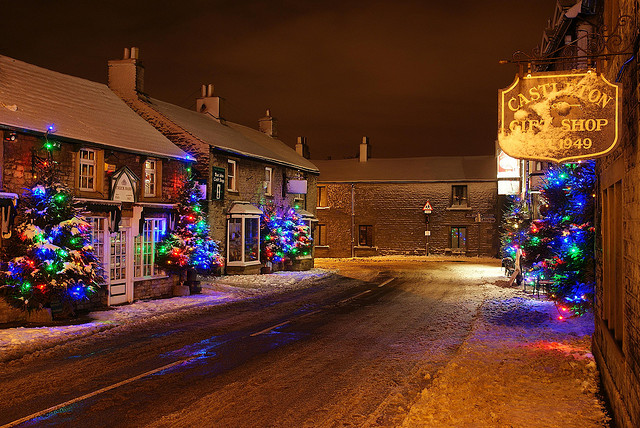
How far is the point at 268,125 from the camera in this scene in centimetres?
3791

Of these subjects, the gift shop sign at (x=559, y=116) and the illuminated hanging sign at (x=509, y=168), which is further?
the illuminated hanging sign at (x=509, y=168)

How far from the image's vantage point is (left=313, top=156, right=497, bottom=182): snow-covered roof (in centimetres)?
4416

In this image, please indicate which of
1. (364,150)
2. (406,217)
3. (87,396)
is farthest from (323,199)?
(87,396)

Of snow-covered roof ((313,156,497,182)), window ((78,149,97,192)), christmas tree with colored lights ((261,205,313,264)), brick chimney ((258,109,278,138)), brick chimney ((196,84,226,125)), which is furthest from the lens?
snow-covered roof ((313,156,497,182))

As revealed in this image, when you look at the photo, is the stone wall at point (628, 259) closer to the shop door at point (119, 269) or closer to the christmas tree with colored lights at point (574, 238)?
the christmas tree with colored lights at point (574, 238)

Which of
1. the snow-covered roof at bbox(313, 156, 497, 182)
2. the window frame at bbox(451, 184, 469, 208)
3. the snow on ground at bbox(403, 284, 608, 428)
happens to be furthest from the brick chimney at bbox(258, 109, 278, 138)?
the snow on ground at bbox(403, 284, 608, 428)

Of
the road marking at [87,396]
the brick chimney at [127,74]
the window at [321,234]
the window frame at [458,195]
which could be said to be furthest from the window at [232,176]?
the window frame at [458,195]

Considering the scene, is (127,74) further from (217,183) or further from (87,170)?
(87,170)

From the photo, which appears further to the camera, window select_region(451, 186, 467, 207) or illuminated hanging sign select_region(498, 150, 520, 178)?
window select_region(451, 186, 467, 207)

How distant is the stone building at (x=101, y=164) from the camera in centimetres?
1410

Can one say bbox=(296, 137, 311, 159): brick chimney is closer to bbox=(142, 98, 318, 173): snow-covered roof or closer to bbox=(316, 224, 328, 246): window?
bbox=(316, 224, 328, 246): window

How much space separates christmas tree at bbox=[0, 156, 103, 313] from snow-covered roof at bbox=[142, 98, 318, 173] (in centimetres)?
1039

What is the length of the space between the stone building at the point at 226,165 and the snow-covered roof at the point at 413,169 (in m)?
14.4

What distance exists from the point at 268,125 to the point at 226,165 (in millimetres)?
13253
